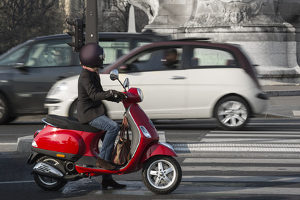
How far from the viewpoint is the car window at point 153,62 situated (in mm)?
13188

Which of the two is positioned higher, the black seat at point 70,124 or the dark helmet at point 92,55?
the dark helmet at point 92,55

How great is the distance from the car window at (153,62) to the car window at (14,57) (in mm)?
2895

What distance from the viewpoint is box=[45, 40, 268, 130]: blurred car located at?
514 inches

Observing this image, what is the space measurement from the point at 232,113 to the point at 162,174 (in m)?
6.34

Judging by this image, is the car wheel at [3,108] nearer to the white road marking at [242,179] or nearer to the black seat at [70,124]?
the white road marking at [242,179]

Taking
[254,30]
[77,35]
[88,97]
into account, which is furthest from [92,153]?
[254,30]

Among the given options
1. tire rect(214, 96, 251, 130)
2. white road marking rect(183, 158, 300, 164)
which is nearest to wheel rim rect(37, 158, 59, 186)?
white road marking rect(183, 158, 300, 164)

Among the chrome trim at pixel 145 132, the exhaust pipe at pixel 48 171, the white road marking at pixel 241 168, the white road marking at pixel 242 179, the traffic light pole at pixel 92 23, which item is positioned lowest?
the white road marking at pixel 241 168

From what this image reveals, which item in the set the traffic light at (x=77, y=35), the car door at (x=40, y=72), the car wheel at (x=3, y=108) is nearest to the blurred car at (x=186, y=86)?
the traffic light at (x=77, y=35)

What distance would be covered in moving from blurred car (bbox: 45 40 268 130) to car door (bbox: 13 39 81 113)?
164 cm

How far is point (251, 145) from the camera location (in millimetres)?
10016

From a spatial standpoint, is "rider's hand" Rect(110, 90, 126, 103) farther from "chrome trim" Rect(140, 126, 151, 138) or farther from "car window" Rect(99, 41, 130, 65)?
"car window" Rect(99, 41, 130, 65)

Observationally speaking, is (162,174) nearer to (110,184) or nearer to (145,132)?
(145,132)

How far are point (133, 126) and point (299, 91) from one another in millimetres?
20451
